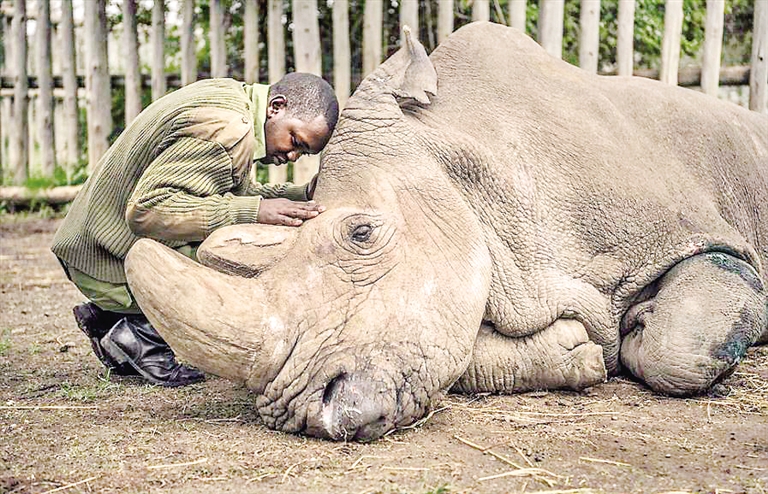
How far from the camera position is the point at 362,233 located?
342 centimetres

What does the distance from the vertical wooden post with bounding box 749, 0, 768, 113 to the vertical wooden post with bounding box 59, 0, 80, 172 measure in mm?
5674

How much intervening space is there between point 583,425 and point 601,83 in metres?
1.74

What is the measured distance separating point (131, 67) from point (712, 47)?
4660 millimetres

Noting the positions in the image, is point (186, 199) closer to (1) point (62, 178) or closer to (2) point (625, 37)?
(2) point (625, 37)

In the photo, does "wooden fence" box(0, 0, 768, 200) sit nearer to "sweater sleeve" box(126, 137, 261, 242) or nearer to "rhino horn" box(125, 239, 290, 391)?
"sweater sleeve" box(126, 137, 261, 242)

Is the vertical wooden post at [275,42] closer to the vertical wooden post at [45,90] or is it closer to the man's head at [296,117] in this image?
the vertical wooden post at [45,90]

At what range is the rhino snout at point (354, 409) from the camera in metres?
3.13

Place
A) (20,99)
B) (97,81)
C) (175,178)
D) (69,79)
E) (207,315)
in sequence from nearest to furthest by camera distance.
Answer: (207,315), (175,178), (97,81), (69,79), (20,99)

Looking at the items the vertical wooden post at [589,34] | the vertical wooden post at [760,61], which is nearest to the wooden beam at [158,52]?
the vertical wooden post at [589,34]

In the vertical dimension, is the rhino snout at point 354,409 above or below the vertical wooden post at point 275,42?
below

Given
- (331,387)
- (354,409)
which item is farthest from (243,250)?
(354,409)

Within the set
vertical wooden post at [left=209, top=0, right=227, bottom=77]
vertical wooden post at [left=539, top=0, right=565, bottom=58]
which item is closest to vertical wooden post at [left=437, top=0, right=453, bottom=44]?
vertical wooden post at [left=539, top=0, right=565, bottom=58]

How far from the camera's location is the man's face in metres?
3.82

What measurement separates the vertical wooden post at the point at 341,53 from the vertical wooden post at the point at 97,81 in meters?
2.47
